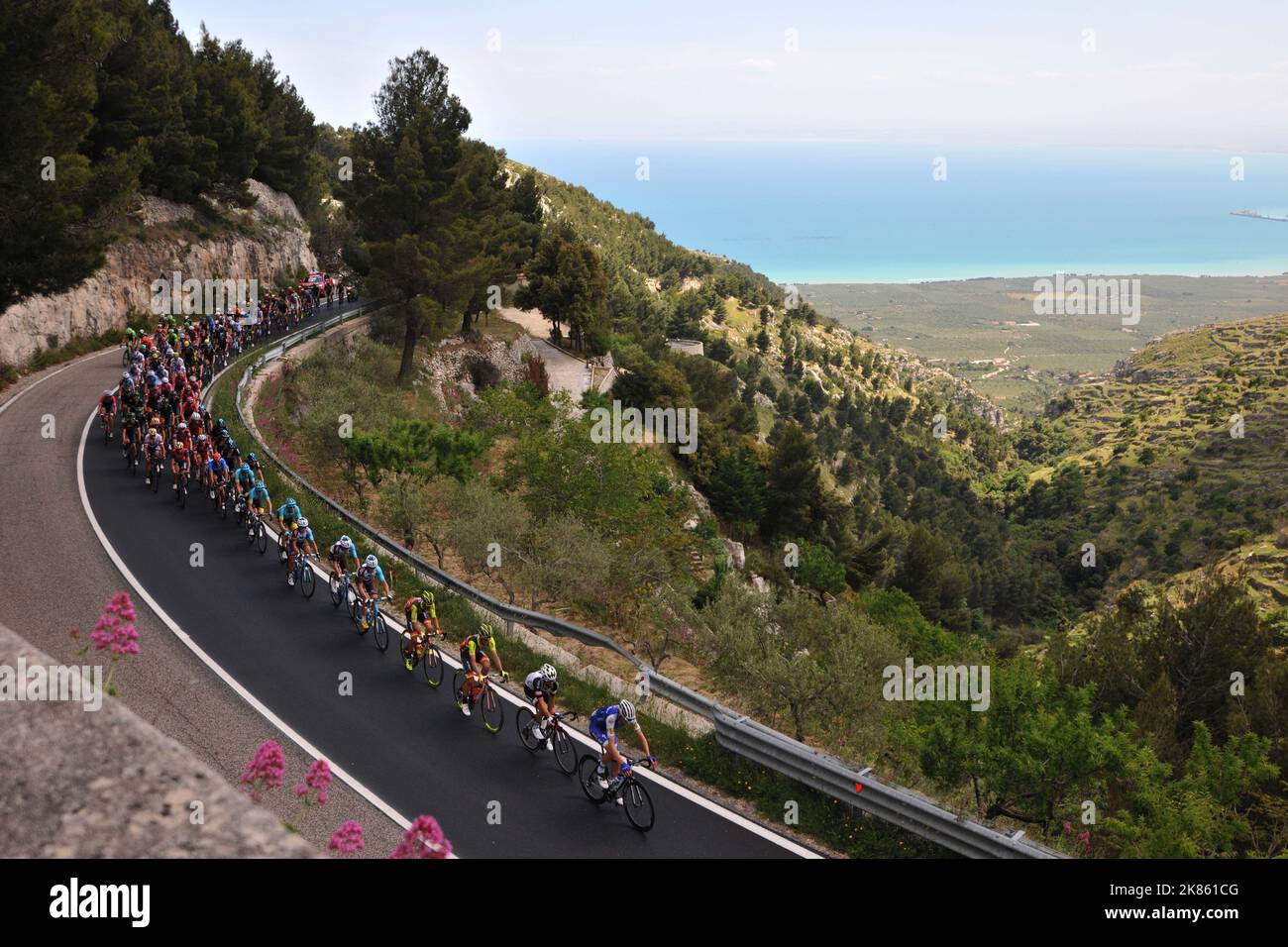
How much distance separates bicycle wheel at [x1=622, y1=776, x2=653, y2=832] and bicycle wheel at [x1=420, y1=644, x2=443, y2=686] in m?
4.57

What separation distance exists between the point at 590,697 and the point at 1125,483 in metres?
109

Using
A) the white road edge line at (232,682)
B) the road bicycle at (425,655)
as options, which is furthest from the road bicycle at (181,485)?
the road bicycle at (425,655)

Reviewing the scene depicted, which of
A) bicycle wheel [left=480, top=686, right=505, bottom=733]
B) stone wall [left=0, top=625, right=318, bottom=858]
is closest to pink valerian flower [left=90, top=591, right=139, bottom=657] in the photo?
stone wall [left=0, top=625, right=318, bottom=858]

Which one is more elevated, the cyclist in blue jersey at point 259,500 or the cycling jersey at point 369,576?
the cyclist in blue jersey at point 259,500

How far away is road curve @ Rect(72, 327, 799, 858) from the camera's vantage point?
10297 mm

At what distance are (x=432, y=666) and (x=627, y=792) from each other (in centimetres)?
476

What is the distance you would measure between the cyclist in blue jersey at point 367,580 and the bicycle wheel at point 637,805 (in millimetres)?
6668

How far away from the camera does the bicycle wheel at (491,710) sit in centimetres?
1266

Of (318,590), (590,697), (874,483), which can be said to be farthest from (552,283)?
(874,483)

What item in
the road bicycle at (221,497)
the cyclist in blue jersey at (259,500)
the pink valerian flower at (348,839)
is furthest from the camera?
the road bicycle at (221,497)

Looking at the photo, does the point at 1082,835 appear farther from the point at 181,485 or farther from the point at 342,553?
the point at 181,485

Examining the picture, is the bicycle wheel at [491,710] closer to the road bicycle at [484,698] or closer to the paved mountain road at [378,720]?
the road bicycle at [484,698]

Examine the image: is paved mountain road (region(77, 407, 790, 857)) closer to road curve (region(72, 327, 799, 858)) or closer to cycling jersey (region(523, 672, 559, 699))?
road curve (region(72, 327, 799, 858))
